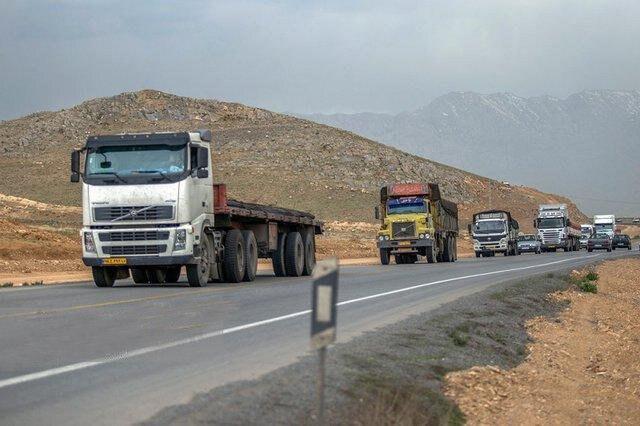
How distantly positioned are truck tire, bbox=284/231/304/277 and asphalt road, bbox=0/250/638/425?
655cm

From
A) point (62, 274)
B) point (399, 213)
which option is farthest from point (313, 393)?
point (399, 213)

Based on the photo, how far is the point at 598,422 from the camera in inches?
428

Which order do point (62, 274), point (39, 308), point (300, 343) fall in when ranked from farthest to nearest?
point (62, 274)
point (39, 308)
point (300, 343)

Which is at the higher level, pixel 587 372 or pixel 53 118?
pixel 53 118

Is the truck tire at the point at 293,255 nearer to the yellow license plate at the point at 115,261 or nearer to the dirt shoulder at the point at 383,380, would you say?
the yellow license plate at the point at 115,261

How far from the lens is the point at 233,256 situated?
1014 inches

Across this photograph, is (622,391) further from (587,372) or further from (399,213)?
(399,213)

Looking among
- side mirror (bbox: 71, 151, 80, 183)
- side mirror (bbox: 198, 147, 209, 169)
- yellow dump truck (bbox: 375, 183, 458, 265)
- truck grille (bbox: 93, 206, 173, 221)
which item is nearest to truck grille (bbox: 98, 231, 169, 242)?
truck grille (bbox: 93, 206, 173, 221)

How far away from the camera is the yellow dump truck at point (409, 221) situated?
47.1 metres

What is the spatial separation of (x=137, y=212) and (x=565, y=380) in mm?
12179

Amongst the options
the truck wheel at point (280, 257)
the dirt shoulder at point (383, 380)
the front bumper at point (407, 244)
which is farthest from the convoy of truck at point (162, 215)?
the front bumper at point (407, 244)

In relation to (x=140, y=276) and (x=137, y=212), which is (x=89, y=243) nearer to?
(x=137, y=212)

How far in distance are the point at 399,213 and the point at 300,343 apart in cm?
3553

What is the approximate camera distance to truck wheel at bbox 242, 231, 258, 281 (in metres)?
26.6
